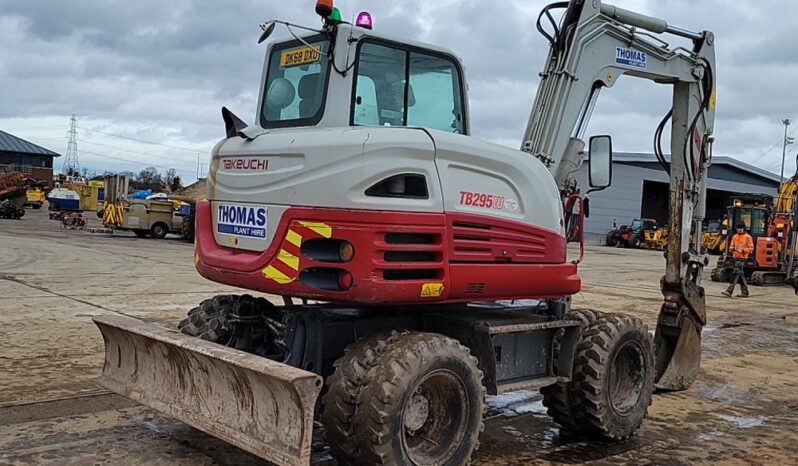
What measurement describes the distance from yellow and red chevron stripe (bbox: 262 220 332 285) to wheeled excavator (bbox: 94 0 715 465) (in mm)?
12

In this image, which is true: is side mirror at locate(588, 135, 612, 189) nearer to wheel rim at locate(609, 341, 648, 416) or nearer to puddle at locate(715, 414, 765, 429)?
wheel rim at locate(609, 341, 648, 416)

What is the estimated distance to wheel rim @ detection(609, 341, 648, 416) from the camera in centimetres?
631

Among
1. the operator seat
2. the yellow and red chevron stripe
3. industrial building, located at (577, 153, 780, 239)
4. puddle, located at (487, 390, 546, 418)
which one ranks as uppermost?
industrial building, located at (577, 153, 780, 239)

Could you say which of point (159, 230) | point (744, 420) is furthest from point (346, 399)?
point (159, 230)

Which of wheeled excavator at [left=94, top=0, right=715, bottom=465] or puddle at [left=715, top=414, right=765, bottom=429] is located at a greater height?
wheeled excavator at [left=94, top=0, right=715, bottom=465]

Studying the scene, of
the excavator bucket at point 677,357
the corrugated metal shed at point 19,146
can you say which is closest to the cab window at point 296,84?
the excavator bucket at point 677,357

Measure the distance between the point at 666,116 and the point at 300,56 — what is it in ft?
13.8

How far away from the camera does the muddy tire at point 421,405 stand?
4391 mm

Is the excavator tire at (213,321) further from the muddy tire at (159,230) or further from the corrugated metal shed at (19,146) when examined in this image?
the corrugated metal shed at (19,146)

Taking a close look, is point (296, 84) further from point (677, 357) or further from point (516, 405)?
point (677, 357)

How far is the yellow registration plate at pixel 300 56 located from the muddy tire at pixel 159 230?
26.4 m

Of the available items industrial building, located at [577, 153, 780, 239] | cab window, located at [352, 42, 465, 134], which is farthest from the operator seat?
industrial building, located at [577, 153, 780, 239]

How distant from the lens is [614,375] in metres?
6.34

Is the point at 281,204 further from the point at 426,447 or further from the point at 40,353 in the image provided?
the point at 40,353
